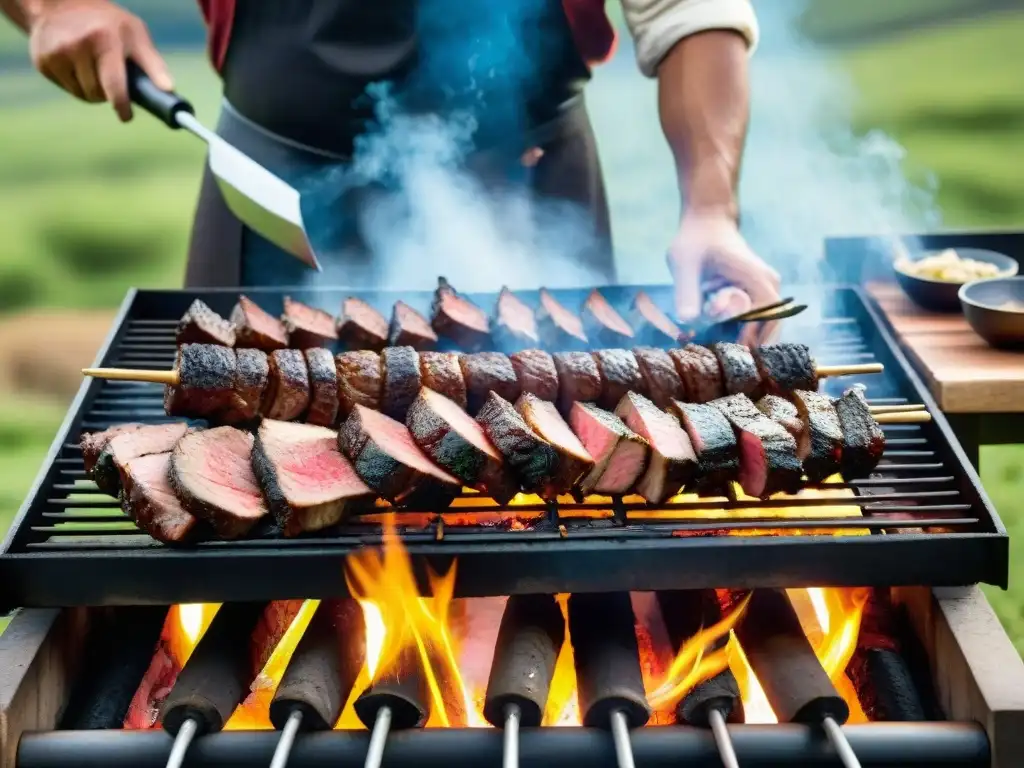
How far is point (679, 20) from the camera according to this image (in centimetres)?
434

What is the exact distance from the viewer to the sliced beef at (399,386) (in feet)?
9.81

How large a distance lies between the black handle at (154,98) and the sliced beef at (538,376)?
4.98 ft

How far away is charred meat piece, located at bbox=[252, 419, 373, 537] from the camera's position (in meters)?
2.46

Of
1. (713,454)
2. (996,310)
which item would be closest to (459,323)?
(713,454)

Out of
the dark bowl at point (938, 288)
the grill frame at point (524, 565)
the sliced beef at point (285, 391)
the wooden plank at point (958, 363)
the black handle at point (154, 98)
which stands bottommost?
the grill frame at point (524, 565)

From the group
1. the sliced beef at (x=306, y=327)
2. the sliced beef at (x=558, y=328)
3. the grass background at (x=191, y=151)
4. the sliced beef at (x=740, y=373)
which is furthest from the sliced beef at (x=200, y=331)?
the grass background at (x=191, y=151)

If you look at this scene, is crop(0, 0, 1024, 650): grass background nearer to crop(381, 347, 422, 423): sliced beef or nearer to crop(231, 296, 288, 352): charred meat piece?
crop(231, 296, 288, 352): charred meat piece

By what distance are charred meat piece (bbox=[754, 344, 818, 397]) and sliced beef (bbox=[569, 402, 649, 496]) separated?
591 mm

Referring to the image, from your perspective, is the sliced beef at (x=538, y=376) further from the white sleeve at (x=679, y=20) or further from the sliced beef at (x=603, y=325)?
the white sleeve at (x=679, y=20)

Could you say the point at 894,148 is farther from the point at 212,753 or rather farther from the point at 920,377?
the point at 212,753

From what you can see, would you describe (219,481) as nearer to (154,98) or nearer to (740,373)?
(740,373)

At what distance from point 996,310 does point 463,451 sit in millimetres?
2052

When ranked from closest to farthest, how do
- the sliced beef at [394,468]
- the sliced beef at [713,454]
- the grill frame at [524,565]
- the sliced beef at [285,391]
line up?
the grill frame at [524,565] < the sliced beef at [394,468] < the sliced beef at [713,454] < the sliced beef at [285,391]

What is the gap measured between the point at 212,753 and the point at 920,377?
2.56 m
